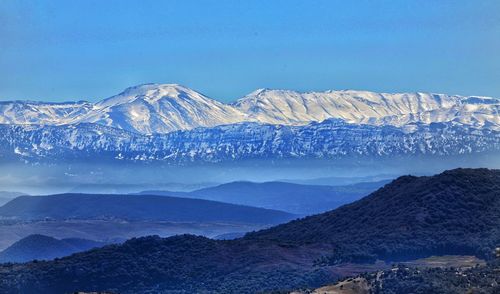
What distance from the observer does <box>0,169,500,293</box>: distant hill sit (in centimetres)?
15850

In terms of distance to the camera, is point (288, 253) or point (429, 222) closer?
point (288, 253)

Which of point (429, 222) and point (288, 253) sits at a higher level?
point (429, 222)

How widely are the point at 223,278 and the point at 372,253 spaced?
71.3ft

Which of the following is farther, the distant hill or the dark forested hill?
the dark forested hill

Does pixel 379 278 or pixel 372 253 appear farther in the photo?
pixel 372 253

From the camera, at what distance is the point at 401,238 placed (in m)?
170

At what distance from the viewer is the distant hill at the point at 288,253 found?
158 m

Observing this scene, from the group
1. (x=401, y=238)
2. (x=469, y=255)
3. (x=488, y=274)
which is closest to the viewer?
(x=488, y=274)

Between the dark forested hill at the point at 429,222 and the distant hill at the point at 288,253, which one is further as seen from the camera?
the dark forested hill at the point at 429,222

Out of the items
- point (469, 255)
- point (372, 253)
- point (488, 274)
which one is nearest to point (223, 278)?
point (372, 253)

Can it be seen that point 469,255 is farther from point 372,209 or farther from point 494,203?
point 372,209

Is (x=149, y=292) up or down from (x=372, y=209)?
down

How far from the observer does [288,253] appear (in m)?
170

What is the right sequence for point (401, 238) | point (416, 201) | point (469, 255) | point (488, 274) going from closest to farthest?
point (488, 274) → point (469, 255) → point (401, 238) → point (416, 201)
